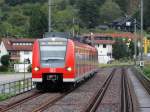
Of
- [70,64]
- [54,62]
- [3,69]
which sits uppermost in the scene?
[54,62]

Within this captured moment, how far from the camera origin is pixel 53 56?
1294 inches

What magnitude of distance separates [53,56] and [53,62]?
427mm

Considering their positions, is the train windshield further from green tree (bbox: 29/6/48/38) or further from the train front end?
green tree (bbox: 29/6/48/38)

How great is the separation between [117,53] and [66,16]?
78.9ft

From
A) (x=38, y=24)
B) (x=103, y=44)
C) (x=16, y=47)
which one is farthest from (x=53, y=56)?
(x=103, y=44)

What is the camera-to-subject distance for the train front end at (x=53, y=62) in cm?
3234

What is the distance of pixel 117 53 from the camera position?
156 meters

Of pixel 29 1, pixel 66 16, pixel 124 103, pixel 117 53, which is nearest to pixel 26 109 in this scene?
A: pixel 124 103

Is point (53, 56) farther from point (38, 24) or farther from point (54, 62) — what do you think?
point (38, 24)

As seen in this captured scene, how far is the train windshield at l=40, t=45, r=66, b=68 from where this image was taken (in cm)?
3253

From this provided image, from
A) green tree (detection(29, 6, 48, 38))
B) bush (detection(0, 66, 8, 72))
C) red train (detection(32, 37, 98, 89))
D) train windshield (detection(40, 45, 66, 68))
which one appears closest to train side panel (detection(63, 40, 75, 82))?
red train (detection(32, 37, 98, 89))

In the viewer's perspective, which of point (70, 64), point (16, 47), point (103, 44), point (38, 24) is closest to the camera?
point (70, 64)

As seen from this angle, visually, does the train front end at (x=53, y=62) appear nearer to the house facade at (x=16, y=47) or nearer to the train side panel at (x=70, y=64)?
the train side panel at (x=70, y=64)

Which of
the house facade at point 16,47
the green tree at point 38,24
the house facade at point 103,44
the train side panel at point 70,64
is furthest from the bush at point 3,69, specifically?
the house facade at point 103,44
